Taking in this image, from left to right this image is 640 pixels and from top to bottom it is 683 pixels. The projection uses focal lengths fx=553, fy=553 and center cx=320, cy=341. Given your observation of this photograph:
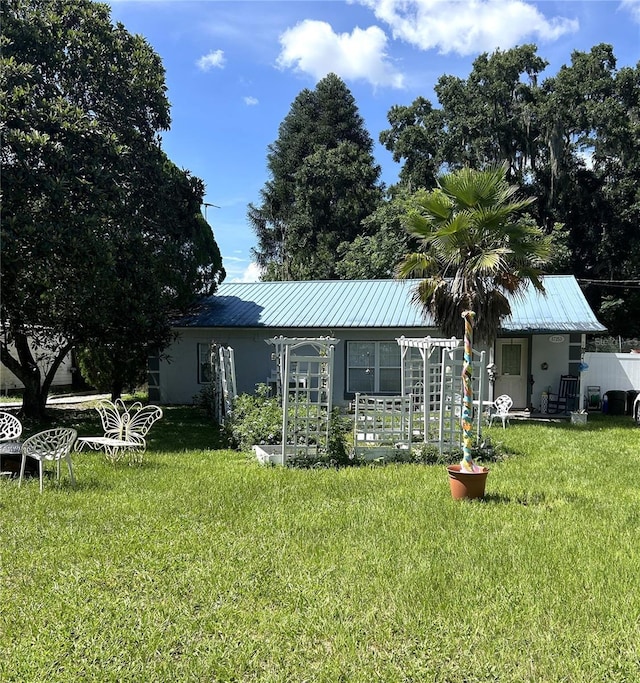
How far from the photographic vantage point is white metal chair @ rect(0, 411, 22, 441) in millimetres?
8227

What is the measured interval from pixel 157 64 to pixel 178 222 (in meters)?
3.67

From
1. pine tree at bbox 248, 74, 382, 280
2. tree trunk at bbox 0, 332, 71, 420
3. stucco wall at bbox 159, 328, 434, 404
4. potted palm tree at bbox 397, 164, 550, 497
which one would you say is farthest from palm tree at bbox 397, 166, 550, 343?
pine tree at bbox 248, 74, 382, 280

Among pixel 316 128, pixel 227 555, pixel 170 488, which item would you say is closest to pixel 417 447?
pixel 170 488

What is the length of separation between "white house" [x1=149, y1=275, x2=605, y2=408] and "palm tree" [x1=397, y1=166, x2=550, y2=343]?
2621 mm

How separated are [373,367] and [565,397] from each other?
5.26 metres

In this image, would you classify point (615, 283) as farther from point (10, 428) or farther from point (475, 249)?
point (10, 428)

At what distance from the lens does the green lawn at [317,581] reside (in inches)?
124

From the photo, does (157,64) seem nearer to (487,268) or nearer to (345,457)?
(487,268)

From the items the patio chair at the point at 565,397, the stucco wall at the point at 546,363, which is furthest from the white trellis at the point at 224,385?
the patio chair at the point at 565,397

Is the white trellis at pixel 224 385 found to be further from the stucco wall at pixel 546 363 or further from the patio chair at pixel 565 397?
the patio chair at pixel 565 397

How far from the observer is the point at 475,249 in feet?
39.3

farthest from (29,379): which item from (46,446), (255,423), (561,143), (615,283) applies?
(615,283)

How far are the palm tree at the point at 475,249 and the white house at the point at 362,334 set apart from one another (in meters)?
2.62

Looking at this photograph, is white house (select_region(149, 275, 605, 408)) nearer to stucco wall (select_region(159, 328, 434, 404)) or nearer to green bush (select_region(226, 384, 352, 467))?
stucco wall (select_region(159, 328, 434, 404))
